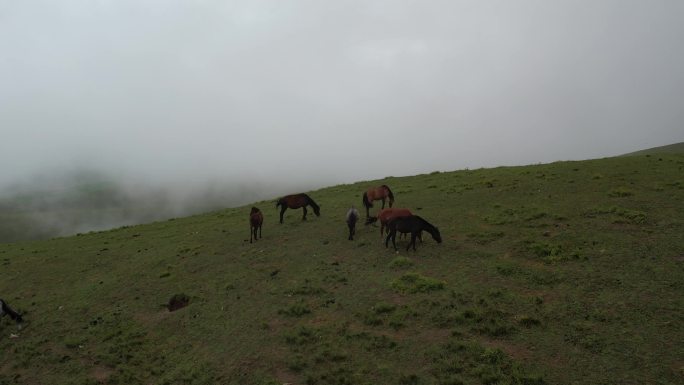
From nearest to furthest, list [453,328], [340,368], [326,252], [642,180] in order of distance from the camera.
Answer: [340,368]
[453,328]
[326,252]
[642,180]

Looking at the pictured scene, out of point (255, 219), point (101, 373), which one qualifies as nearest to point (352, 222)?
point (255, 219)

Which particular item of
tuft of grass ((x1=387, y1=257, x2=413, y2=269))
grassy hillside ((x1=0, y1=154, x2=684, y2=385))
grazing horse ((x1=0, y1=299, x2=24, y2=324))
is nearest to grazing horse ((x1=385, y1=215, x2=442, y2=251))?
grassy hillside ((x1=0, y1=154, x2=684, y2=385))

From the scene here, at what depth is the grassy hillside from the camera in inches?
448

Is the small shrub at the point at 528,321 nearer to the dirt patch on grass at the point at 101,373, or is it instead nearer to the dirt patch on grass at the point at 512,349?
the dirt patch on grass at the point at 512,349

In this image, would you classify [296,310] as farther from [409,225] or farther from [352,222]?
[352,222]

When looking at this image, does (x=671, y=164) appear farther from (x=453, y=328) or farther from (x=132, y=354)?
(x=132, y=354)

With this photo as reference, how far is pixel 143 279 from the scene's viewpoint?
21781 millimetres

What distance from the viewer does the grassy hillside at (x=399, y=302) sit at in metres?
11.4

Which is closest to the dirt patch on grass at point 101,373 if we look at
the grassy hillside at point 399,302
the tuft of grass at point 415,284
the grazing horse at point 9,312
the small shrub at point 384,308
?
the grassy hillside at point 399,302

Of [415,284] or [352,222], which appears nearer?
[415,284]

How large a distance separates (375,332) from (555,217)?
40.4ft

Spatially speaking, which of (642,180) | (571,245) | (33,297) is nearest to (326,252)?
(571,245)

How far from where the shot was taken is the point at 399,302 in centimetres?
1481

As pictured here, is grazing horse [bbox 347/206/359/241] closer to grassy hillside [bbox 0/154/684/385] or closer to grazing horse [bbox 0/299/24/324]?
grassy hillside [bbox 0/154/684/385]
